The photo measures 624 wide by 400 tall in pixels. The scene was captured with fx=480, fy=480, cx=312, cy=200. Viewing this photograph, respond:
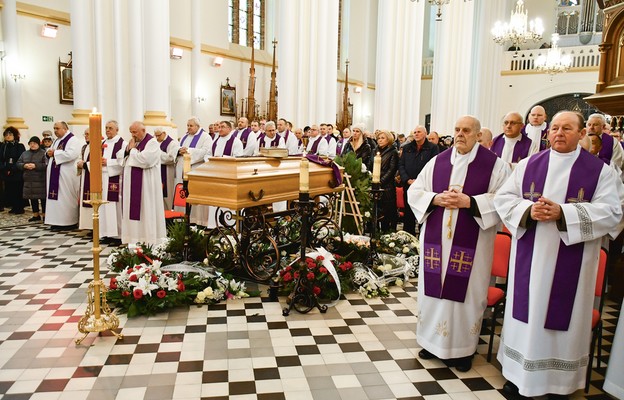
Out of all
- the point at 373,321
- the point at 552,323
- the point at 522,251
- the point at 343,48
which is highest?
the point at 343,48

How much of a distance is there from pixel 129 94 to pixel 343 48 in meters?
15.7

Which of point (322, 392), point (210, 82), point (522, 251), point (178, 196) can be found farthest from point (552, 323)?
point (210, 82)

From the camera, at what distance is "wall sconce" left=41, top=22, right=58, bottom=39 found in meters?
11.4

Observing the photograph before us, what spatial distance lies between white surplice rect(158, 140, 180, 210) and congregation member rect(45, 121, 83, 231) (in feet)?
4.81

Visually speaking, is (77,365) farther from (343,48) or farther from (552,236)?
(343,48)

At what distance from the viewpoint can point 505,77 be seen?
21016 millimetres

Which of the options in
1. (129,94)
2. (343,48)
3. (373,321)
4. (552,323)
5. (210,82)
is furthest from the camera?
(343,48)

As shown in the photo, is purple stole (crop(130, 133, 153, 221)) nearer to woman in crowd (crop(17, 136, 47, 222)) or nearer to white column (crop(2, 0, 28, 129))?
woman in crowd (crop(17, 136, 47, 222))

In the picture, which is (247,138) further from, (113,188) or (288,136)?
(113,188)

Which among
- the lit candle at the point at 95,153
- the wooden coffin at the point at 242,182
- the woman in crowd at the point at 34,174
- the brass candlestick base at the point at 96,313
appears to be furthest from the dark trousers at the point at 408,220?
the woman in crowd at the point at 34,174

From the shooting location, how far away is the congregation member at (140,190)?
6.67 m

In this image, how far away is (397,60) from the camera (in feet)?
47.8

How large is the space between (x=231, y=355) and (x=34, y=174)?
7.11 m

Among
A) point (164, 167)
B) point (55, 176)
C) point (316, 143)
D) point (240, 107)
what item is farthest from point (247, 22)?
point (55, 176)
